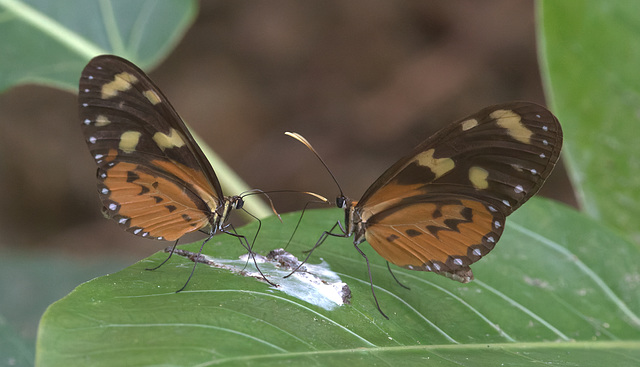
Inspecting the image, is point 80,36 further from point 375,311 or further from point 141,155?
point 375,311

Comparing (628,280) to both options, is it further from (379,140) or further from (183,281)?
(379,140)

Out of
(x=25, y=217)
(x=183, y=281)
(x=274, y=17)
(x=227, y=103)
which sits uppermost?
(x=274, y=17)

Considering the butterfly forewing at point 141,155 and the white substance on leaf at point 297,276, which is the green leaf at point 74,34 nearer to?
the butterfly forewing at point 141,155

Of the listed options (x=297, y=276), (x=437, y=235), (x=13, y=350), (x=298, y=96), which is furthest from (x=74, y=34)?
(x=298, y=96)

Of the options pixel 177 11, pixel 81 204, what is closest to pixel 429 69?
pixel 177 11

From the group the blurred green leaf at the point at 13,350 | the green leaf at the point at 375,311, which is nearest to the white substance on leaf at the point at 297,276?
the green leaf at the point at 375,311

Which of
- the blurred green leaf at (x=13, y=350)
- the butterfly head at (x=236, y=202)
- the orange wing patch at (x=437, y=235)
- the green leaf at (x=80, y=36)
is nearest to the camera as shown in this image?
the orange wing patch at (x=437, y=235)
